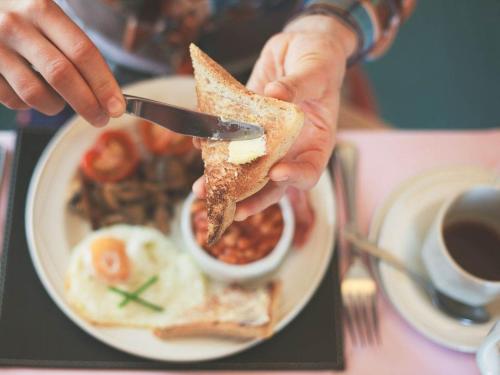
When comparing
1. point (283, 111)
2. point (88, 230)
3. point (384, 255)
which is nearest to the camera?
point (283, 111)

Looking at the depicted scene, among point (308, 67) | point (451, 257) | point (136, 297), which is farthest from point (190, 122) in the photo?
point (451, 257)

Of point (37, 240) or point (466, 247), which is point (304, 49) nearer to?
point (466, 247)

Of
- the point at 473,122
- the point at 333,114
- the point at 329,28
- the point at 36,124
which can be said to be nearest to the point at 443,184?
the point at 333,114

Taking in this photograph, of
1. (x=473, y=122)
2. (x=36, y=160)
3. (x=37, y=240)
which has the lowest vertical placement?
(x=473, y=122)

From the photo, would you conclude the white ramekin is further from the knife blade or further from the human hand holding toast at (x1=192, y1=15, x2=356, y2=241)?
the knife blade

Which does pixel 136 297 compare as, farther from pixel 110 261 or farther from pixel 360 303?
pixel 360 303

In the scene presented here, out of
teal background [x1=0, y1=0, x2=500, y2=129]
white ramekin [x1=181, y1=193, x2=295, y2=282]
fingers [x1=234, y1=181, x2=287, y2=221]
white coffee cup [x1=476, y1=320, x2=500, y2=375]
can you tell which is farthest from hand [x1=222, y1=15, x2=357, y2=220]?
teal background [x1=0, y1=0, x2=500, y2=129]
